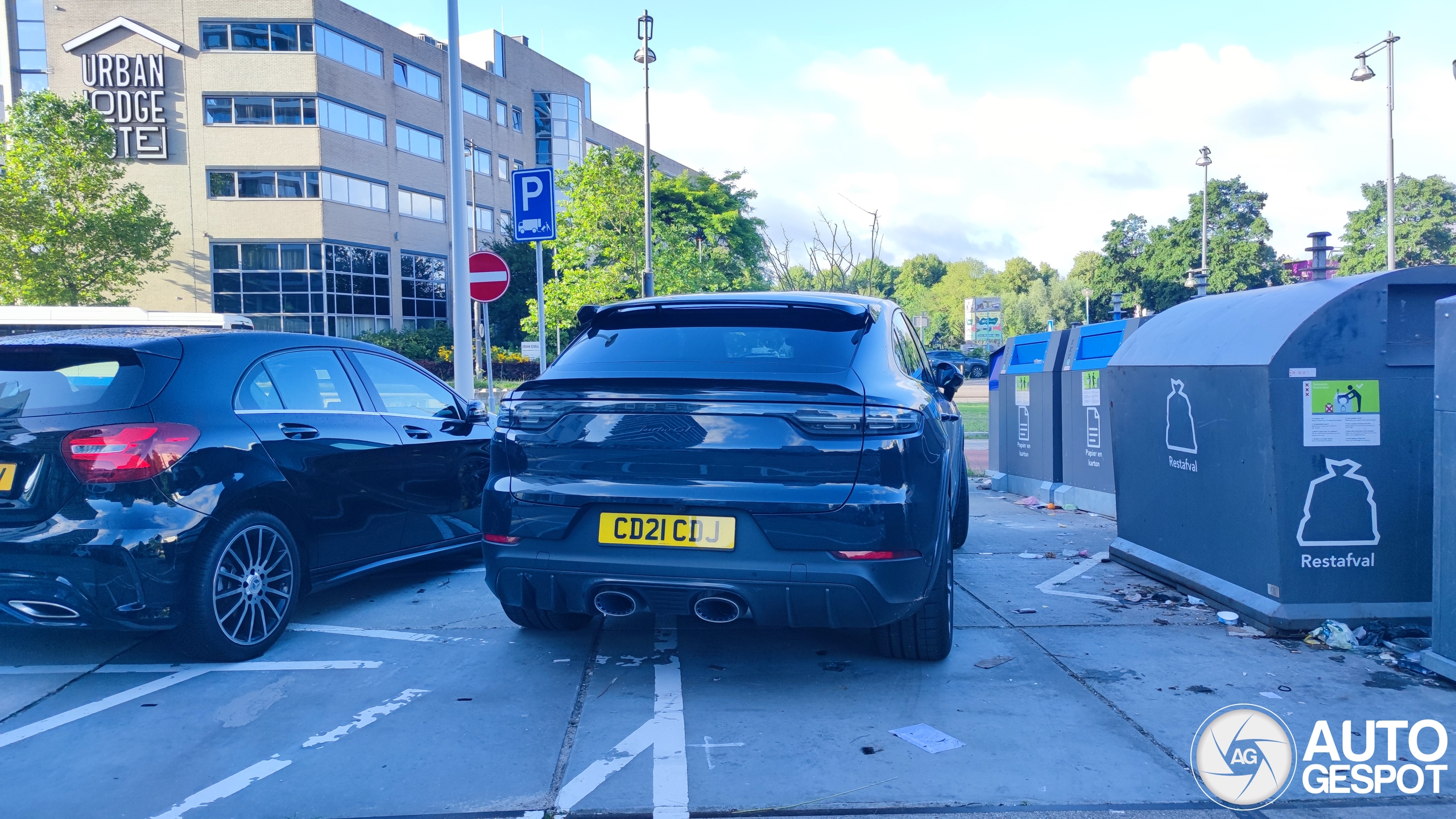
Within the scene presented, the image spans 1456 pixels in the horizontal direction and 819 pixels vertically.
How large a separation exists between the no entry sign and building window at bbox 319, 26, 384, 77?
103ft

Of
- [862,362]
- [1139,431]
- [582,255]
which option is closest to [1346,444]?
[1139,431]

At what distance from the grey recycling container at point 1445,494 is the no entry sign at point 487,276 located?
28.4 ft

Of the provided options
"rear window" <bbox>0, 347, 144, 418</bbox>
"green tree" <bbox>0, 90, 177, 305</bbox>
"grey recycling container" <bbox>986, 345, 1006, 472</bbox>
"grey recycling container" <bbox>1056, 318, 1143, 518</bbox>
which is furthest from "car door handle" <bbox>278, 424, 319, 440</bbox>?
"green tree" <bbox>0, 90, 177, 305</bbox>

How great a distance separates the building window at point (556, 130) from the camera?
53.9m

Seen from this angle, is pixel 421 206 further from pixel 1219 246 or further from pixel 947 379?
pixel 1219 246

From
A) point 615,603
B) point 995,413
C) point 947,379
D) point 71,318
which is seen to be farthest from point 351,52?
point 615,603

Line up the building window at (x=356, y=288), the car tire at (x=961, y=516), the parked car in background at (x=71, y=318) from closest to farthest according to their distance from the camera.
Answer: the car tire at (x=961, y=516) < the parked car in background at (x=71, y=318) < the building window at (x=356, y=288)

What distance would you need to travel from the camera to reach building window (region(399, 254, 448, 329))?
42156 mm

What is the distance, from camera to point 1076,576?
5.92 metres

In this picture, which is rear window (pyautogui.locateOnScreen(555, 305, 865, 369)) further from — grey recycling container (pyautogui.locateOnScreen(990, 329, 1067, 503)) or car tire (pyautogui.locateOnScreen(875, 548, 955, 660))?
grey recycling container (pyautogui.locateOnScreen(990, 329, 1067, 503))

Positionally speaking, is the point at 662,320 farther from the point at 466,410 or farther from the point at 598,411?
the point at 466,410

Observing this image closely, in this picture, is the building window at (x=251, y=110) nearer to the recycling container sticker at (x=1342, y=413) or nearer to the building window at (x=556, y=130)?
the building window at (x=556, y=130)

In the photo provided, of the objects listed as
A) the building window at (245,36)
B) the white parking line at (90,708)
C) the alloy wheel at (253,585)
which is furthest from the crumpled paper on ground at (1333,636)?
the building window at (245,36)
